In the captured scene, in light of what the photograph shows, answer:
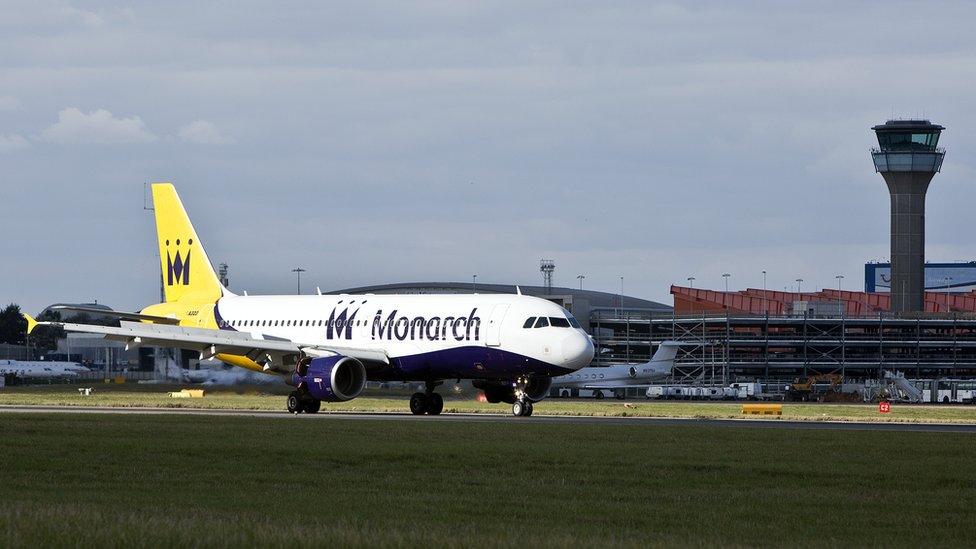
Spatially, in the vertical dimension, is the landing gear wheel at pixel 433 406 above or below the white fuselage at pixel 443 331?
below

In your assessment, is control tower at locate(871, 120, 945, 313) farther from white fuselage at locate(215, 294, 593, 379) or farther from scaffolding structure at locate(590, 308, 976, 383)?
white fuselage at locate(215, 294, 593, 379)

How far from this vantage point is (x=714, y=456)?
108ft

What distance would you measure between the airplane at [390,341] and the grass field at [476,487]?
43.1 ft

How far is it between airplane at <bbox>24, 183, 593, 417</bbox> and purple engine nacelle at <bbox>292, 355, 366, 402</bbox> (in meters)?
0.04

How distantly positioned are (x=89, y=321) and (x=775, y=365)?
9093 cm

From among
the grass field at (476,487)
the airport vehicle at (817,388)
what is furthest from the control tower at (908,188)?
the grass field at (476,487)

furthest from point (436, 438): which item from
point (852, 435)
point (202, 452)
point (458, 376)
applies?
point (458, 376)

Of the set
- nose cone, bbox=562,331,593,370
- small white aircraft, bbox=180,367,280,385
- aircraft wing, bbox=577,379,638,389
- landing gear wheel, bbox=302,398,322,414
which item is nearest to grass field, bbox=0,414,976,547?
nose cone, bbox=562,331,593,370

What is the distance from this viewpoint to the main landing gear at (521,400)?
181ft

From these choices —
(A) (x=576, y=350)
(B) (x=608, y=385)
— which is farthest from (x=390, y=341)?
(B) (x=608, y=385)

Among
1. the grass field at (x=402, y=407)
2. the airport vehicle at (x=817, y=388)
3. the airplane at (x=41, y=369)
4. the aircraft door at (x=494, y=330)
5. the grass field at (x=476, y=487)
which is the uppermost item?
the aircraft door at (x=494, y=330)

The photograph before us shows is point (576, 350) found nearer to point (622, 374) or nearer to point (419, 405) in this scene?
point (419, 405)

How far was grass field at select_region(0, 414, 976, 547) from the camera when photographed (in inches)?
745

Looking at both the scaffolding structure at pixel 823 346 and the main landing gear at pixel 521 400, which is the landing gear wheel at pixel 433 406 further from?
the scaffolding structure at pixel 823 346
